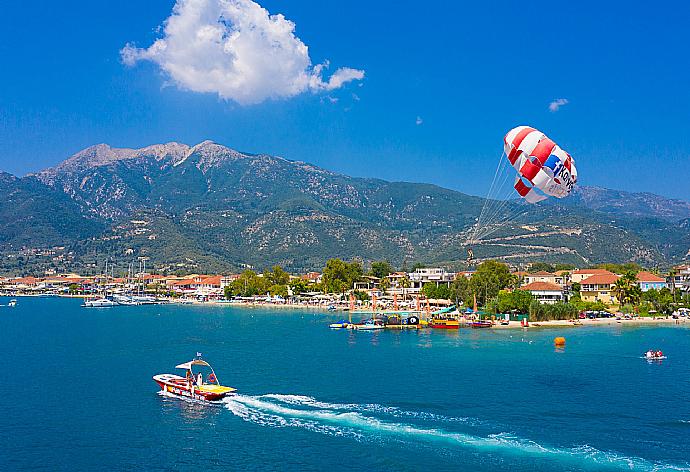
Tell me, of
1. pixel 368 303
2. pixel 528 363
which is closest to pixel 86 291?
pixel 368 303

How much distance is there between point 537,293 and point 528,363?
2227 inches

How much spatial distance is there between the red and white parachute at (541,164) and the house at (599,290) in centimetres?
7382

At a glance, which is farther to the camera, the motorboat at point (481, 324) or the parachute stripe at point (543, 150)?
the motorboat at point (481, 324)

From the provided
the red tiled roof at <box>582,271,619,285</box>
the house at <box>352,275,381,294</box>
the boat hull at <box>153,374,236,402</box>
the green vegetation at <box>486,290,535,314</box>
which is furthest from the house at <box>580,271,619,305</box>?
the boat hull at <box>153,374,236,402</box>

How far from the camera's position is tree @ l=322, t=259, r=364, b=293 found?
148 metres

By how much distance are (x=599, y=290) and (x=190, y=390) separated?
284 feet

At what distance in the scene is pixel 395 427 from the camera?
30.5 m

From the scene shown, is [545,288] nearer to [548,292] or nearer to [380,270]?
[548,292]

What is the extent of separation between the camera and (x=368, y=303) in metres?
132

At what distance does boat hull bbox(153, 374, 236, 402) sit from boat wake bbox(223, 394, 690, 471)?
0.66 m

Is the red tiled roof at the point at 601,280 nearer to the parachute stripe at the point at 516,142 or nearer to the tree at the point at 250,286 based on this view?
the parachute stripe at the point at 516,142

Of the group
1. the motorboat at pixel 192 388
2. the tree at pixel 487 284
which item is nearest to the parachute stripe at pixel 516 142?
the motorboat at pixel 192 388

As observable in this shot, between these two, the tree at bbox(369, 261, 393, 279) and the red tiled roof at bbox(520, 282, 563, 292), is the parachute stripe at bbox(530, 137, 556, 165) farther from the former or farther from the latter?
the tree at bbox(369, 261, 393, 279)

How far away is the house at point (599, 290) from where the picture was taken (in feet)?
343
